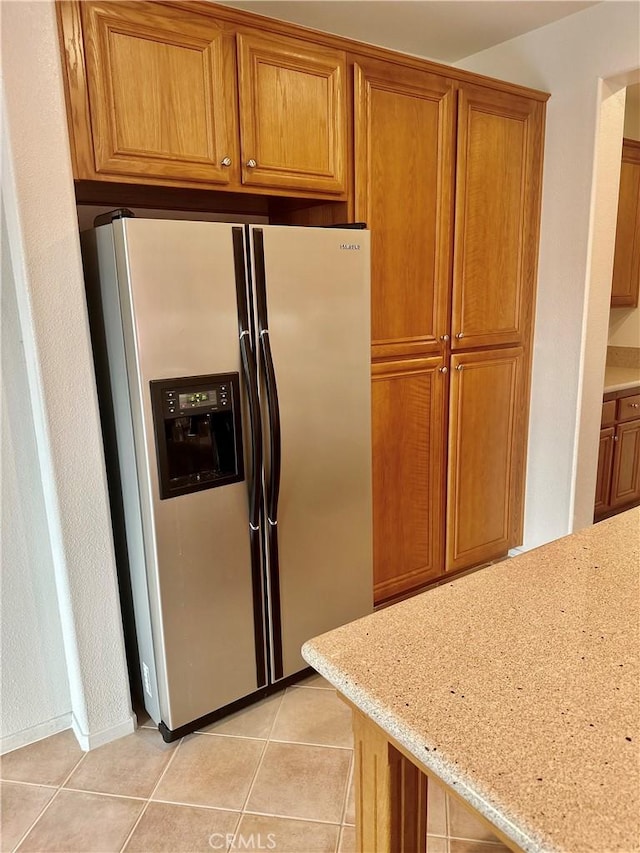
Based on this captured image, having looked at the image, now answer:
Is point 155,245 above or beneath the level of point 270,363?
above

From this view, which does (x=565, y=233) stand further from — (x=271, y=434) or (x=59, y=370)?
(x=59, y=370)

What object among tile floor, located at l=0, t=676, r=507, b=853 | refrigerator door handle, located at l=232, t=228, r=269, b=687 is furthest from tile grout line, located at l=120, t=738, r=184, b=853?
refrigerator door handle, located at l=232, t=228, r=269, b=687

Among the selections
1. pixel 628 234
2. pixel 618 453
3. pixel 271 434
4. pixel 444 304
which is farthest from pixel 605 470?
pixel 271 434

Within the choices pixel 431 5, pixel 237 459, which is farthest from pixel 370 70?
pixel 237 459

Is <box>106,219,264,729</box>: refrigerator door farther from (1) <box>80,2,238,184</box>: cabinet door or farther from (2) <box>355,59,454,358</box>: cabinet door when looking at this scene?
(2) <box>355,59,454,358</box>: cabinet door

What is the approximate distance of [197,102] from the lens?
1866 millimetres

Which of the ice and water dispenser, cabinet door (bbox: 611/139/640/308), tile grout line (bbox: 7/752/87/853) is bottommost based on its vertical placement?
tile grout line (bbox: 7/752/87/853)

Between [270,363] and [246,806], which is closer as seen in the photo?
[246,806]

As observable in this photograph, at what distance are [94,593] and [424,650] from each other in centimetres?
132

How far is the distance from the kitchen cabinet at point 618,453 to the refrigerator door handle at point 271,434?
2191 mm

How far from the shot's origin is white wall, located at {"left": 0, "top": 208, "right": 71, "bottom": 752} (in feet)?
6.14

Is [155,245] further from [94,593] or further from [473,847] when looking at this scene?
[473,847]

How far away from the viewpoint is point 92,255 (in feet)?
6.16

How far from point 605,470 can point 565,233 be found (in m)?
1.45
